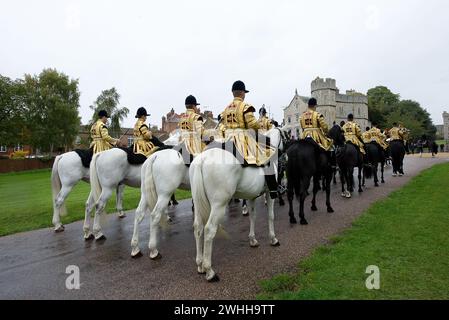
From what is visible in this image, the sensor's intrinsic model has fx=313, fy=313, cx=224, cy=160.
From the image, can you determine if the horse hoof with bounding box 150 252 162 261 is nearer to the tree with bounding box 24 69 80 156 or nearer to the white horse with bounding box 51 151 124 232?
the white horse with bounding box 51 151 124 232

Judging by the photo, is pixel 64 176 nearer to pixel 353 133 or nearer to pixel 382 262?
pixel 382 262

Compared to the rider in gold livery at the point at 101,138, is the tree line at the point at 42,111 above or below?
above

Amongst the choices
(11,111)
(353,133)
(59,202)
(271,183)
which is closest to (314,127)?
(271,183)

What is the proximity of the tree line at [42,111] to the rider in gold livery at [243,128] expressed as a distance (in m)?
47.4

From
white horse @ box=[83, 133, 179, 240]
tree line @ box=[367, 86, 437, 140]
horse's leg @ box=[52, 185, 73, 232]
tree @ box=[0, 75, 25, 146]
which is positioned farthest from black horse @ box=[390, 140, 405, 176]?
tree line @ box=[367, 86, 437, 140]

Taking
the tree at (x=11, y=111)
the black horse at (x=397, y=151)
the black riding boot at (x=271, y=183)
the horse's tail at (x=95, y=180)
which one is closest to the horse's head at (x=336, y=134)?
the black riding boot at (x=271, y=183)

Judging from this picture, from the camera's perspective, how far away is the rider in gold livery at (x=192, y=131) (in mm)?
7168

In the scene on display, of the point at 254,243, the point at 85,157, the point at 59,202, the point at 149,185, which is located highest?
the point at 85,157

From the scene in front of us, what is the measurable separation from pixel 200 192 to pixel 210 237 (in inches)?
29.9

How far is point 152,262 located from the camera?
5.90 meters

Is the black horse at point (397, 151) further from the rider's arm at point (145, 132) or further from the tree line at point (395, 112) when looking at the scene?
the tree line at point (395, 112)

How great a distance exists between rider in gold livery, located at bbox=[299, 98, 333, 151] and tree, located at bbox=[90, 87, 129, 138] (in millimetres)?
46847
